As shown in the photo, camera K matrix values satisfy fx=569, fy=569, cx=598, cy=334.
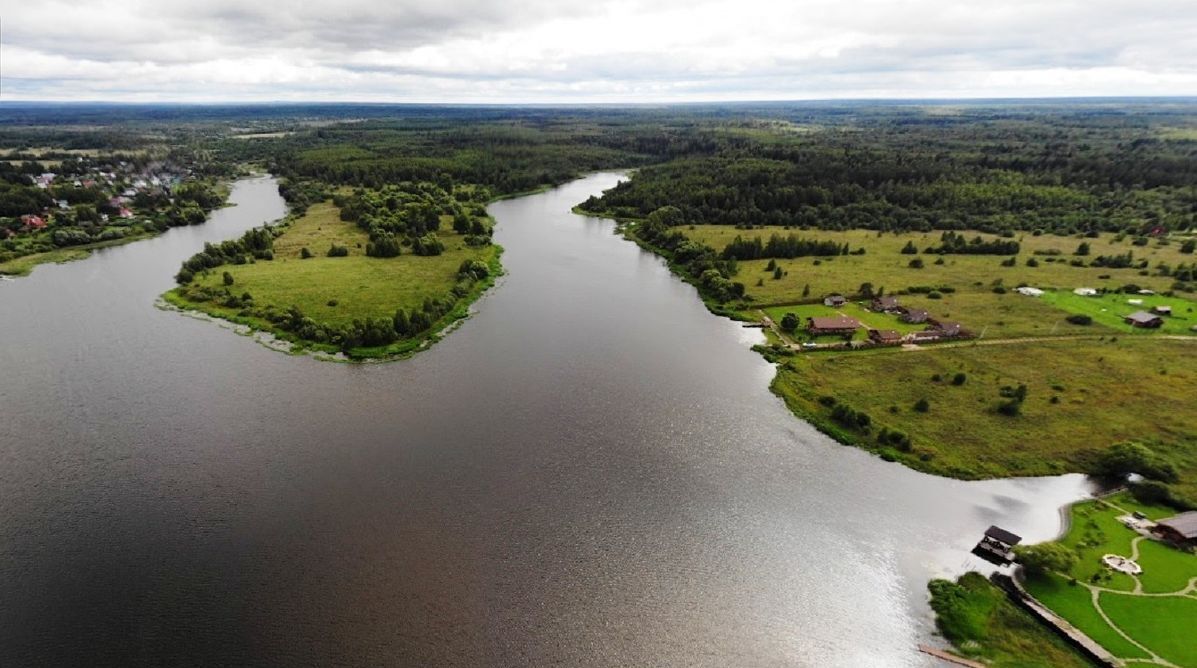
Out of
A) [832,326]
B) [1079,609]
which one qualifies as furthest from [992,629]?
[832,326]

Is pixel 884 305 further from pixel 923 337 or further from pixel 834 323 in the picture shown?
pixel 834 323

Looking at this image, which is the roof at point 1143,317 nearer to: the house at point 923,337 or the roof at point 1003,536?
the house at point 923,337

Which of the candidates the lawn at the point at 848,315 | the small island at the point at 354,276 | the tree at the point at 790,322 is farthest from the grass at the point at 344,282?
the lawn at the point at 848,315

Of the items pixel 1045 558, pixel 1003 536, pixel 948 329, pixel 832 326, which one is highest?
pixel 832 326

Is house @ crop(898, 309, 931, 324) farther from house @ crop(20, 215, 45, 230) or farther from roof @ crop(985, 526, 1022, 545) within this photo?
house @ crop(20, 215, 45, 230)

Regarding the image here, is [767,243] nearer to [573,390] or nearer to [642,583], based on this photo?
[573,390]

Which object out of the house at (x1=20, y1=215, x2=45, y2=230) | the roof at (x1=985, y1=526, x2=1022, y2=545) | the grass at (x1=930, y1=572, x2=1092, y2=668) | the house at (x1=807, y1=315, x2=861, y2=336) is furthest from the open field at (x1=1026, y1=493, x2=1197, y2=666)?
the house at (x1=20, y1=215, x2=45, y2=230)
